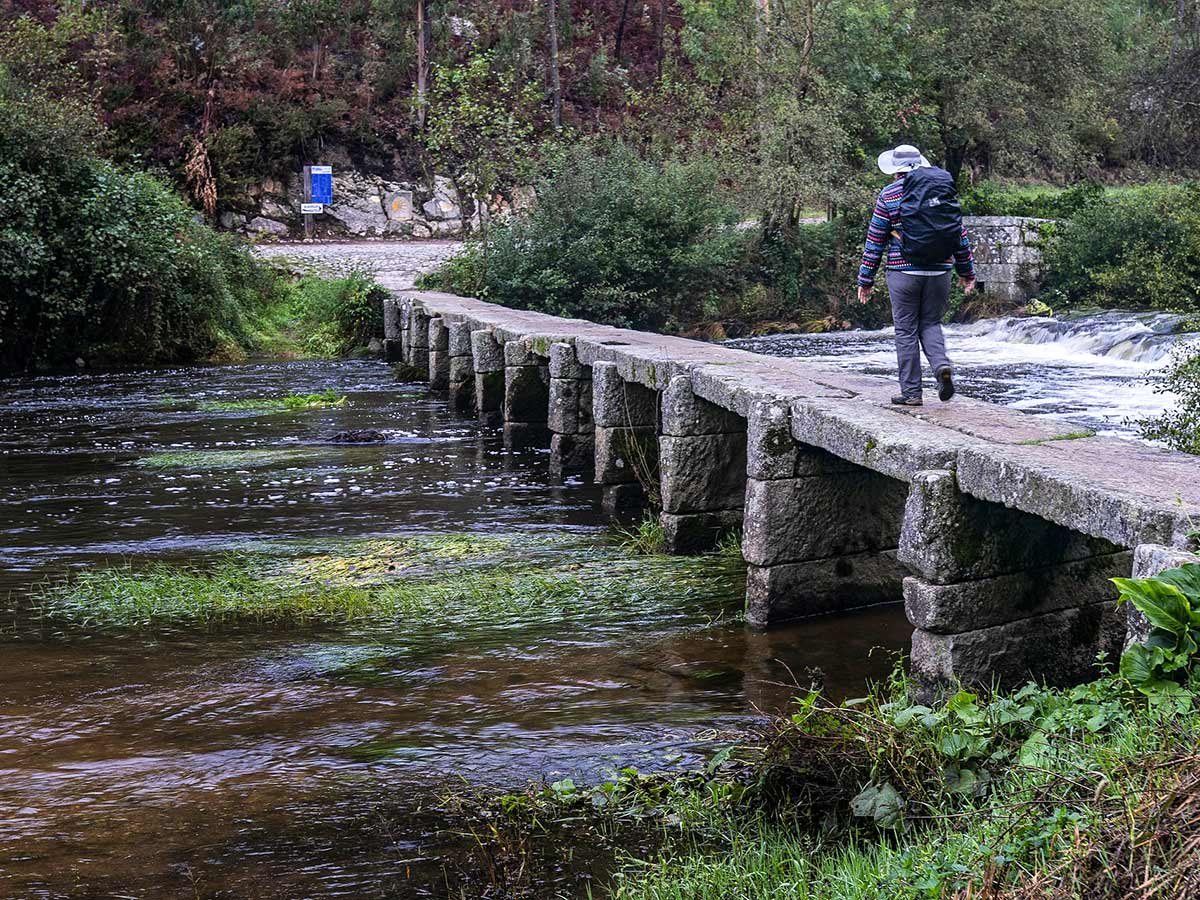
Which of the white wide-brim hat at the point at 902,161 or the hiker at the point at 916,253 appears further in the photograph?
the white wide-brim hat at the point at 902,161

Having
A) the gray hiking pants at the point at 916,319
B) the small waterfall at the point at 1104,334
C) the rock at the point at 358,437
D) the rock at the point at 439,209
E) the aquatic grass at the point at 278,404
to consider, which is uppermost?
the rock at the point at 439,209

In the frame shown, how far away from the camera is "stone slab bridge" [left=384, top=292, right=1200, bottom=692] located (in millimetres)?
5406

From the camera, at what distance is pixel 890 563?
25.3 ft

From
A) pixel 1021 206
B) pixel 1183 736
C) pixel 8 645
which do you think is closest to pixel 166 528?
pixel 8 645

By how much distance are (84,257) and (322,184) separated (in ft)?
48.9

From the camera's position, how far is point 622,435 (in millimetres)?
10812

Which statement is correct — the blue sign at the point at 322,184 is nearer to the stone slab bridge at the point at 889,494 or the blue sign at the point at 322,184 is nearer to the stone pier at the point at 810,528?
the stone slab bridge at the point at 889,494

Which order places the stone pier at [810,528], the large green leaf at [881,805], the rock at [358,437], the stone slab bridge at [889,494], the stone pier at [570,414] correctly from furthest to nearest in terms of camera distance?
the rock at [358,437] → the stone pier at [570,414] → the stone pier at [810,528] → the stone slab bridge at [889,494] → the large green leaf at [881,805]

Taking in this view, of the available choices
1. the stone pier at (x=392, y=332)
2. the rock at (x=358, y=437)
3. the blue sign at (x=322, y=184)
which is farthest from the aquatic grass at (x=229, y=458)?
the blue sign at (x=322, y=184)

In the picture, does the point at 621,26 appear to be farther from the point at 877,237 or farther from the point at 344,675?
the point at 344,675

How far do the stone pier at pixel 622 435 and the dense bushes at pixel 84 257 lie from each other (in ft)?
40.3

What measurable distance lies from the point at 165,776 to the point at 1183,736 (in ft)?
12.8

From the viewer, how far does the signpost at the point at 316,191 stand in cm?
3425

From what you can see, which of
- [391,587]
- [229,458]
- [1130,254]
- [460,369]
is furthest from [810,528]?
[1130,254]
